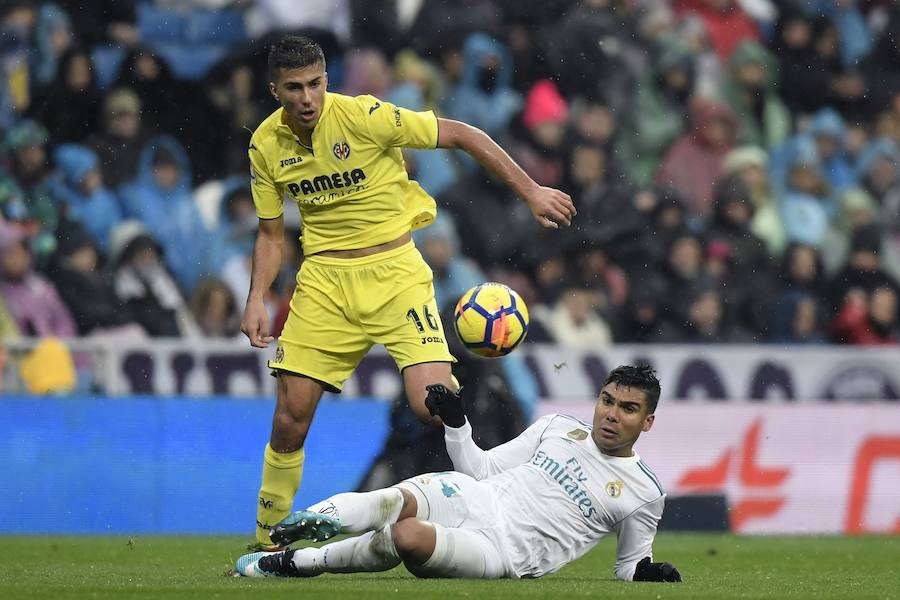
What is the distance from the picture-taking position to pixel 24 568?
8.35 metres

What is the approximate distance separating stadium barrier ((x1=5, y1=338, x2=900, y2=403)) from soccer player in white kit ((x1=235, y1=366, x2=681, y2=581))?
4026 millimetres

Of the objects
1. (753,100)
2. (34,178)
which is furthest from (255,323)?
(753,100)

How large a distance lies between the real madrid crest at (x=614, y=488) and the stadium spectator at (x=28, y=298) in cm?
645

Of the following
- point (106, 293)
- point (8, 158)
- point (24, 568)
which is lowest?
point (24, 568)

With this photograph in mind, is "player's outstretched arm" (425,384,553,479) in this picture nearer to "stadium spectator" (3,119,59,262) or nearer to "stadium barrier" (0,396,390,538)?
"stadium barrier" (0,396,390,538)

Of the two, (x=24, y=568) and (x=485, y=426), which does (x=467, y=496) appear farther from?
(x=485, y=426)

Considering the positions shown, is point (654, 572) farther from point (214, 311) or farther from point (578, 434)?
point (214, 311)

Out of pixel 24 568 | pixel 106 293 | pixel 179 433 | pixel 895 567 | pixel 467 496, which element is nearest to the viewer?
pixel 467 496

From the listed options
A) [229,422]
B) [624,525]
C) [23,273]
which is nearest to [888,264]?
[229,422]

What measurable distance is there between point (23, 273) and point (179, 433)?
1.88 m

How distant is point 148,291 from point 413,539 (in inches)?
262

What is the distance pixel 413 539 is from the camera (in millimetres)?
6852

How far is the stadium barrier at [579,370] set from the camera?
12.0 metres

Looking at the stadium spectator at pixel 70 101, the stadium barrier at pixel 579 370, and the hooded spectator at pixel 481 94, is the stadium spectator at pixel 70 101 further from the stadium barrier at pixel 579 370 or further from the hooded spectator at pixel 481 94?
the hooded spectator at pixel 481 94
